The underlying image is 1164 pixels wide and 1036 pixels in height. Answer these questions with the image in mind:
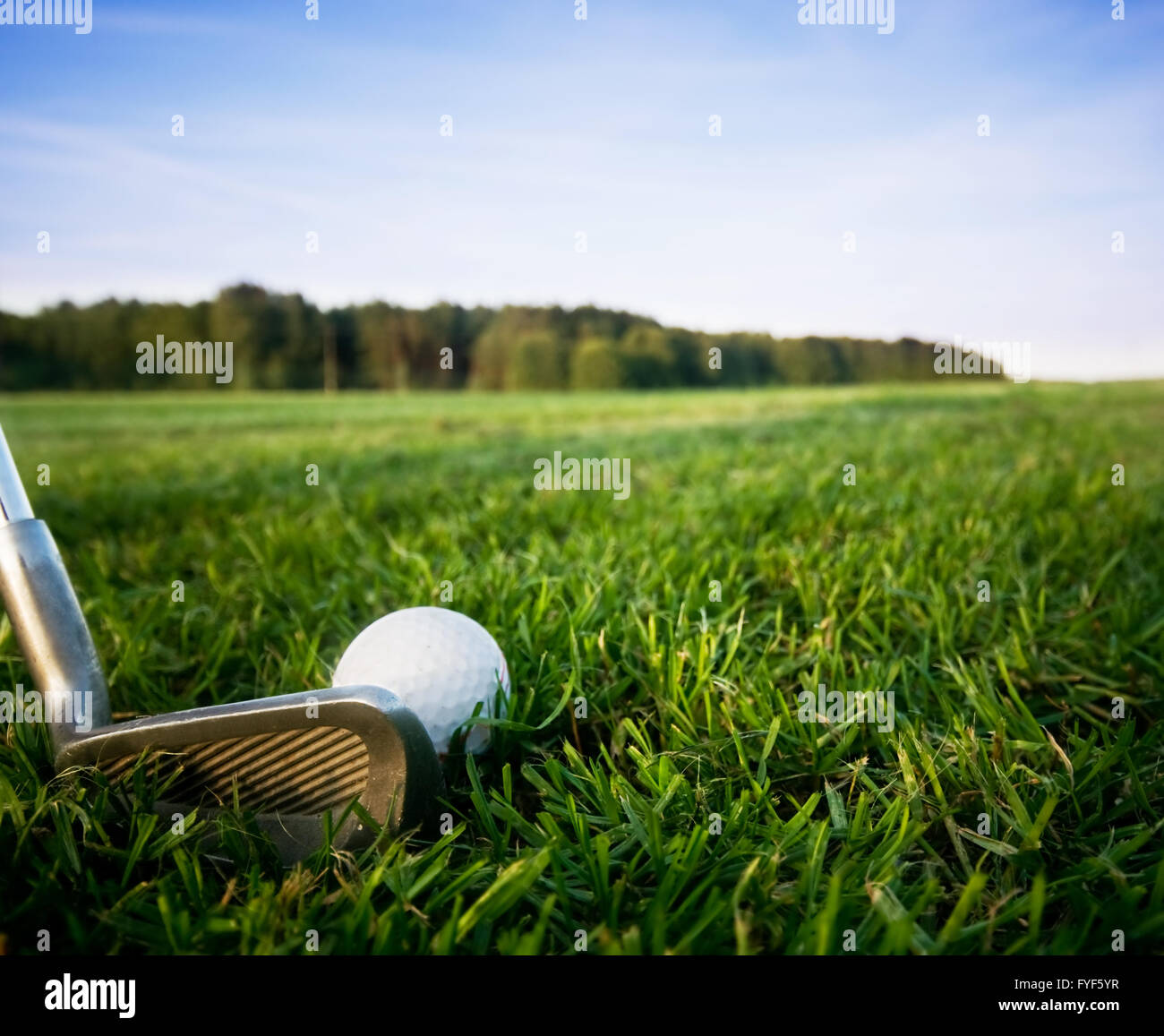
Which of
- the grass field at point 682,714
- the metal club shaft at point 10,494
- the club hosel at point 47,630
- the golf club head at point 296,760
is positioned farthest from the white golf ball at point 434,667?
the metal club shaft at point 10,494

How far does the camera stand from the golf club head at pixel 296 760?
52.6 inches

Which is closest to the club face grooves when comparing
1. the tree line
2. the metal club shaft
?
the metal club shaft

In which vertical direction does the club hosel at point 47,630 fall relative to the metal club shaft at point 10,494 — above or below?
below

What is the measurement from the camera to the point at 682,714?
1.77m

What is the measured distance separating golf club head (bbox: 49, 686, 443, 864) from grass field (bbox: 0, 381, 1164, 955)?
63 millimetres

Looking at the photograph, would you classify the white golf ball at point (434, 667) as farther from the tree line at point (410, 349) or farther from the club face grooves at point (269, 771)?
the tree line at point (410, 349)

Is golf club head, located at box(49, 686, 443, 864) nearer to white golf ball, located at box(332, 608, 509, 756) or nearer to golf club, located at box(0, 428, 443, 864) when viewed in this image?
golf club, located at box(0, 428, 443, 864)

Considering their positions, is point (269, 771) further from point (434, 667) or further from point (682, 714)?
point (682, 714)

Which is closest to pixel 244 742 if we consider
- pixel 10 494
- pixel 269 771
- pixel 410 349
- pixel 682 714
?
pixel 269 771

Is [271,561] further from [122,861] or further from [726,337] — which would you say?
[726,337]

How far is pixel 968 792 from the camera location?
4.89 feet

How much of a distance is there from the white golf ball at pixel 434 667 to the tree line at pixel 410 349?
4.18 m

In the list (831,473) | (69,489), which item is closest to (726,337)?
(831,473)

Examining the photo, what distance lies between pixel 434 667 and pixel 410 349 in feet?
78.9
